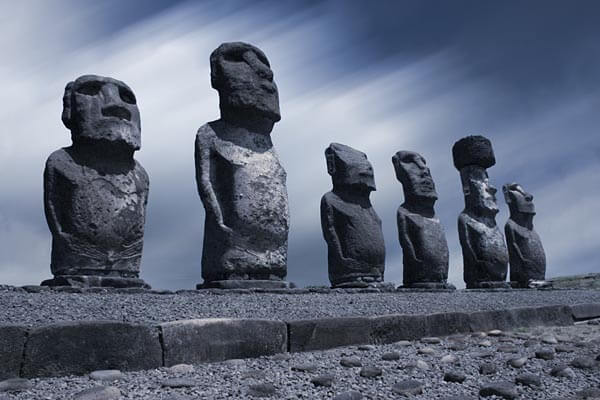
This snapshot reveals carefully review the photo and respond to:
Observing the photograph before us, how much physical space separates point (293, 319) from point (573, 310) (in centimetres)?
498

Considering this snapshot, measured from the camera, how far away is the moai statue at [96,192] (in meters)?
6.99

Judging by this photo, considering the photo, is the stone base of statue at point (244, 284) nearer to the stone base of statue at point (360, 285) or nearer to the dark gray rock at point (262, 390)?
the stone base of statue at point (360, 285)

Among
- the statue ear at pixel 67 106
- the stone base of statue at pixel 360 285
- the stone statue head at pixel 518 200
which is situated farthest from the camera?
the stone statue head at pixel 518 200

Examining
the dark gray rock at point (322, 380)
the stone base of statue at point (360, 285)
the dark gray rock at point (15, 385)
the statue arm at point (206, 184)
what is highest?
the statue arm at point (206, 184)

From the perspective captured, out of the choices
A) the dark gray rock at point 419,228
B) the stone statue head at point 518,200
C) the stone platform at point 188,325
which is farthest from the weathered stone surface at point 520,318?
the stone statue head at point 518,200

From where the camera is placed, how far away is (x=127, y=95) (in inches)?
302

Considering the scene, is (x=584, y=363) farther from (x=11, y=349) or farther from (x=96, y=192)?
(x=96, y=192)

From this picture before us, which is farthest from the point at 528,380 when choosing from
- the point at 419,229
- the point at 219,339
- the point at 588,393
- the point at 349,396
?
the point at 419,229

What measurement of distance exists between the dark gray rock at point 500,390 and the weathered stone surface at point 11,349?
9.33ft

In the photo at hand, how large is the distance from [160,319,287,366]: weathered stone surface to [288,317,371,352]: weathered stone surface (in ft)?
0.41

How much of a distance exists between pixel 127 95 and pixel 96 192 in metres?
1.28

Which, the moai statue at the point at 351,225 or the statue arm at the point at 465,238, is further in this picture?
the statue arm at the point at 465,238

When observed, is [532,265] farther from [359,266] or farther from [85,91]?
[85,91]

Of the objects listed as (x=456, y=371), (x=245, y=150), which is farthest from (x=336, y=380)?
(x=245, y=150)
